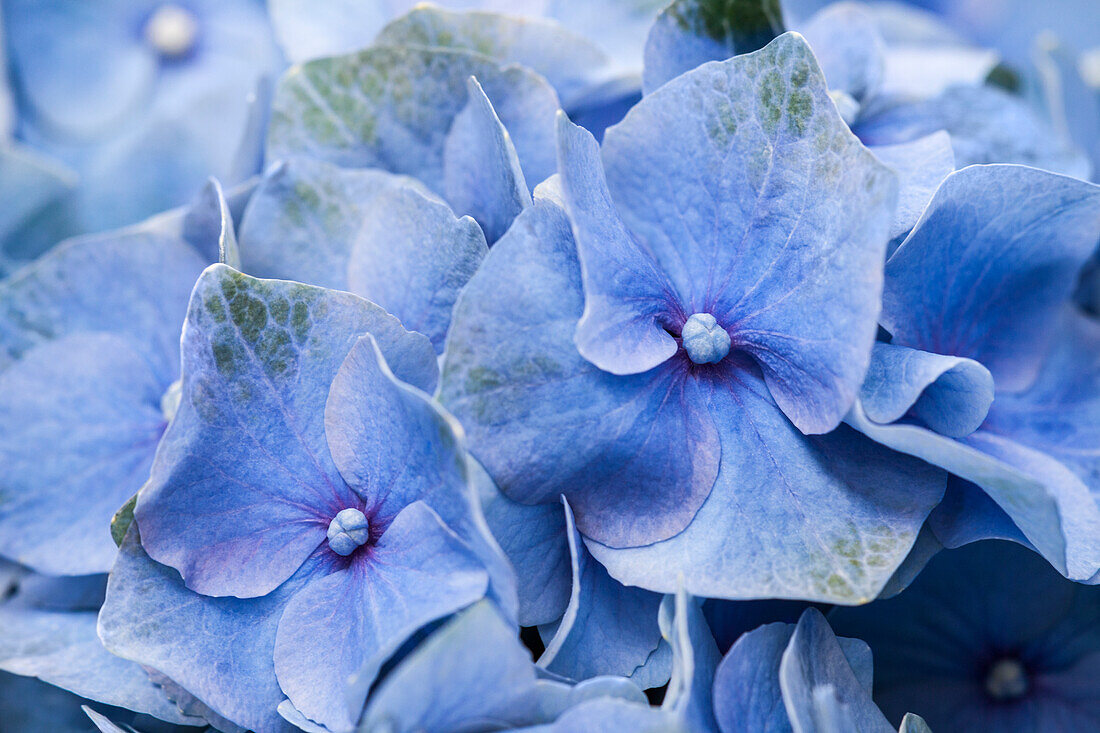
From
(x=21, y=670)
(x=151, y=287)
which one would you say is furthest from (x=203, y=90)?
(x=21, y=670)

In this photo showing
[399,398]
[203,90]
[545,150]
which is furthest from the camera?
[203,90]

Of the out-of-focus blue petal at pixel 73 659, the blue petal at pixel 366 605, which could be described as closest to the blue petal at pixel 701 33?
the blue petal at pixel 366 605

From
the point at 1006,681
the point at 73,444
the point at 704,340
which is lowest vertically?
the point at 1006,681

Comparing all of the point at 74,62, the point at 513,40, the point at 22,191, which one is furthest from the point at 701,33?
the point at 74,62

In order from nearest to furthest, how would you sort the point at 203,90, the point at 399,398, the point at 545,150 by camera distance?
1. the point at 399,398
2. the point at 545,150
3. the point at 203,90

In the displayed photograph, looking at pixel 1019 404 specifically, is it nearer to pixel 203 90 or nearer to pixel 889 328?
pixel 889 328

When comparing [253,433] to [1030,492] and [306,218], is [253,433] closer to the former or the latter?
[306,218]

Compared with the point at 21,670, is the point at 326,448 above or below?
above

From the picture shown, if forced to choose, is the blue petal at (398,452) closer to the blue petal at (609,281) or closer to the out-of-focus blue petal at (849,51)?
the blue petal at (609,281)
